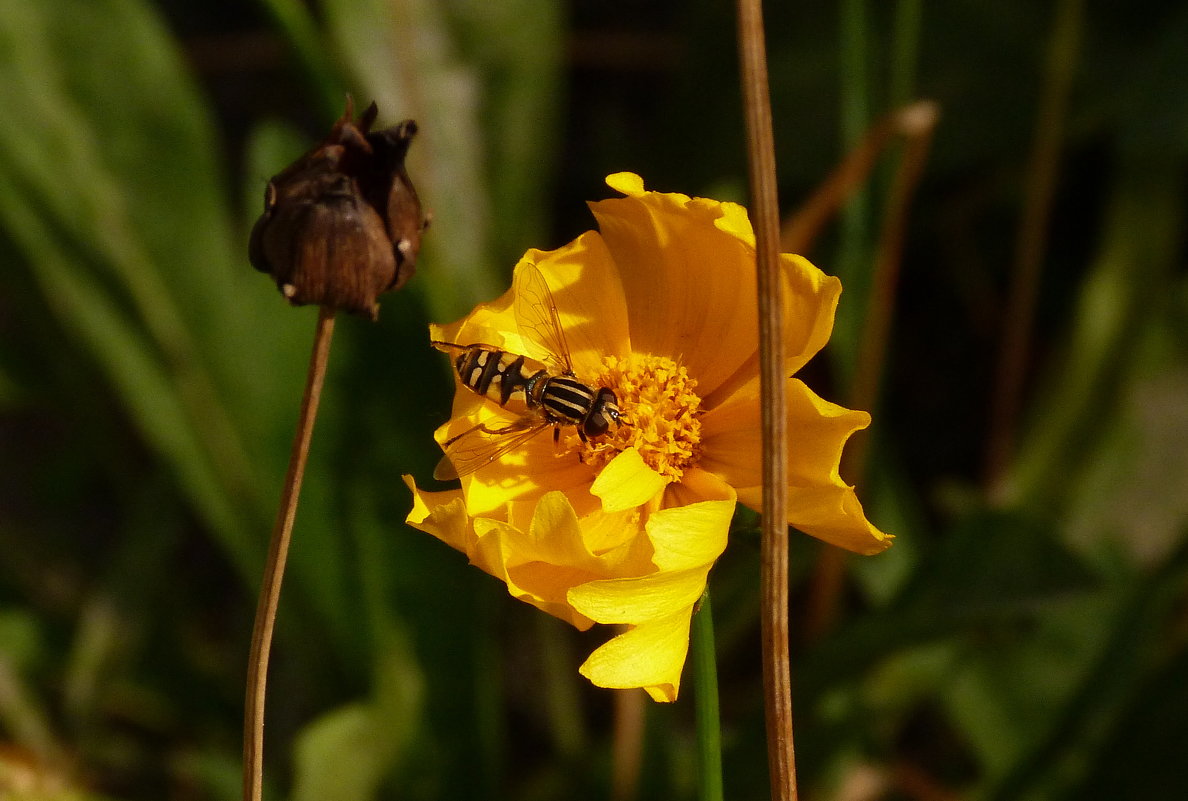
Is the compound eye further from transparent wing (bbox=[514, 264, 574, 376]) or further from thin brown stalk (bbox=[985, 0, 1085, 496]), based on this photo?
thin brown stalk (bbox=[985, 0, 1085, 496])

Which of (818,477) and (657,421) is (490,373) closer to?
(657,421)

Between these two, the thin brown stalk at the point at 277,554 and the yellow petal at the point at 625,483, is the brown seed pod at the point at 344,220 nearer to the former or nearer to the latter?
the thin brown stalk at the point at 277,554

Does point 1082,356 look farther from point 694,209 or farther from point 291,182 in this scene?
point 291,182

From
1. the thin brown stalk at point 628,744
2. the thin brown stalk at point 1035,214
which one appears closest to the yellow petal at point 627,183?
the thin brown stalk at point 628,744

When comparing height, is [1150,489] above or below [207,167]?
below

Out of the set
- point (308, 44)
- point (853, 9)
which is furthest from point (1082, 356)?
point (308, 44)

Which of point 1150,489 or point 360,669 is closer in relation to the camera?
point 360,669
